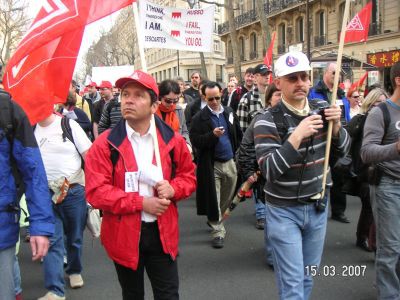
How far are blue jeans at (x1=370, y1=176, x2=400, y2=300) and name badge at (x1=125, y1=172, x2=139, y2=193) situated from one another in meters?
1.89

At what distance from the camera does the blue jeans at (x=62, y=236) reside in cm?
406

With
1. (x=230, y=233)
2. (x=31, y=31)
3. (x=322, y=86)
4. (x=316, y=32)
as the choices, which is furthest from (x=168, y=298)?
(x=316, y=32)

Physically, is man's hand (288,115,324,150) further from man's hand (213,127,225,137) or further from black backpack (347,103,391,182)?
man's hand (213,127,225,137)

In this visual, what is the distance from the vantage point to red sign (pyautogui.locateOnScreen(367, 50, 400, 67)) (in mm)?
25052

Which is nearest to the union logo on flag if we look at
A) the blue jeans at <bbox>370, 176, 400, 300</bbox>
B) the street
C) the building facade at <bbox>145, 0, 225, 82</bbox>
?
the street

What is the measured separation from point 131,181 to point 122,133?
30 cm

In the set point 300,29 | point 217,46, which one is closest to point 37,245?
point 300,29

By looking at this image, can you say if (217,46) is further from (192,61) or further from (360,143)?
(360,143)

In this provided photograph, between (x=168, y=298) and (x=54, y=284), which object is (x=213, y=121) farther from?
(x=168, y=298)

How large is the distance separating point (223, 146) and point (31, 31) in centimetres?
300

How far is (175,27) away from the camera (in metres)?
6.25

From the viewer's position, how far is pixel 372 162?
3.37 meters

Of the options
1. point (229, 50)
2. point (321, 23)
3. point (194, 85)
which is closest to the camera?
point (194, 85)

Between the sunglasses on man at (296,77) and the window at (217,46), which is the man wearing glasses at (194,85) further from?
the window at (217,46)
